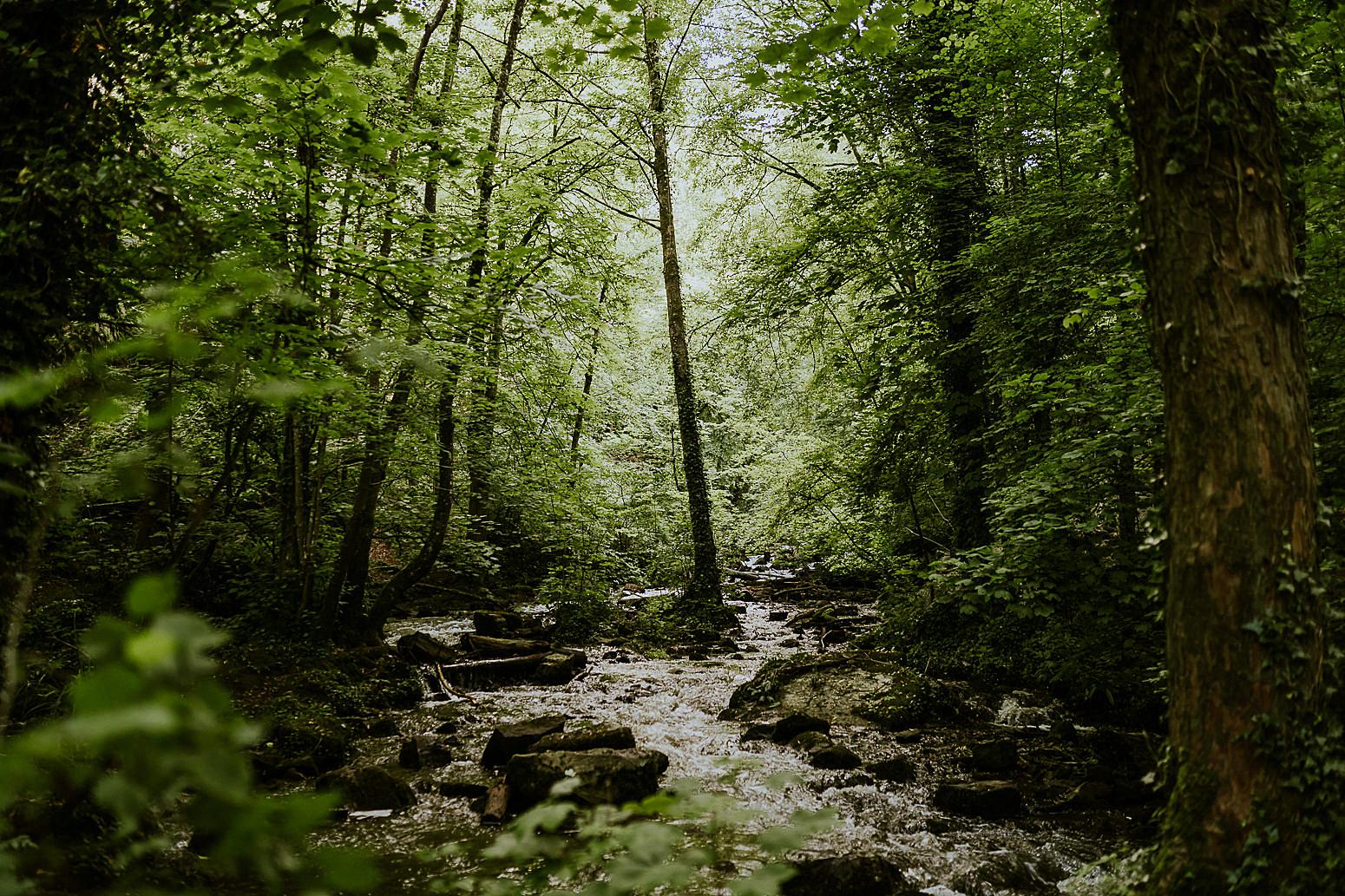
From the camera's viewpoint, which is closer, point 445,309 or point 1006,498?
point 445,309

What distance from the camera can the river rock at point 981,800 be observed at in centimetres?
553

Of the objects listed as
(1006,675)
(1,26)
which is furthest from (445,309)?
(1006,675)

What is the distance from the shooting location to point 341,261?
5.43 meters

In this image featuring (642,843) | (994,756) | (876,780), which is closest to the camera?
(642,843)

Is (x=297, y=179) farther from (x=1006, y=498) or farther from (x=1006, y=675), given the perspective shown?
(x=1006, y=675)

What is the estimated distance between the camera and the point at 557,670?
10.1 meters

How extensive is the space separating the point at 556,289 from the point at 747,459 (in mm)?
13442

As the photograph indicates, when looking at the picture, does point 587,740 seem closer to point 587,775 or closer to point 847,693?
point 587,775

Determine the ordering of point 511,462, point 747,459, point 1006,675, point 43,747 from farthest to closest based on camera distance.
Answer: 1. point 747,459
2. point 511,462
3. point 1006,675
4. point 43,747

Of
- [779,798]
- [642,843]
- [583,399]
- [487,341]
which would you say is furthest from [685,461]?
[642,843]

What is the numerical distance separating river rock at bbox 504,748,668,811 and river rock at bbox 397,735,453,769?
1163 mm

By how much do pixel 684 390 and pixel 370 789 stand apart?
36.8 ft

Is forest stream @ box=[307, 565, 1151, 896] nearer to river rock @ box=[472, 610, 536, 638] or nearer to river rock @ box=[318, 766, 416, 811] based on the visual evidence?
river rock @ box=[318, 766, 416, 811]

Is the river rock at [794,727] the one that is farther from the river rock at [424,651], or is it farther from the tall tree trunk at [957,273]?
the river rock at [424,651]
